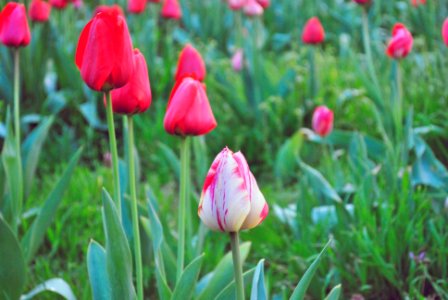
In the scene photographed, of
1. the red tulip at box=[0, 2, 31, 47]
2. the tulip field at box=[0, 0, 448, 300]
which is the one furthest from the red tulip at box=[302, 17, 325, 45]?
the red tulip at box=[0, 2, 31, 47]

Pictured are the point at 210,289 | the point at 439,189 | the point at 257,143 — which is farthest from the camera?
the point at 257,143

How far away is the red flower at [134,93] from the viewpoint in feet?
4.49

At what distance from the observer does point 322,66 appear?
13.0 ft

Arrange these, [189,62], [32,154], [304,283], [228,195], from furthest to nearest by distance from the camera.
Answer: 1. [32,154]
2. [189,62]
3. [304,283]
4. [228,195]

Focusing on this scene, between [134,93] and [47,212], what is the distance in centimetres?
61

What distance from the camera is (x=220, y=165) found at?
3.63 ft

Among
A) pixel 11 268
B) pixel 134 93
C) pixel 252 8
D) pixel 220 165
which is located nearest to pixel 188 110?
pixel 134 93

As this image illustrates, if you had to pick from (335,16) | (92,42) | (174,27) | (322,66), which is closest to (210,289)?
(92,42)

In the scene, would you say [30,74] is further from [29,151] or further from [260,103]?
[29,151]

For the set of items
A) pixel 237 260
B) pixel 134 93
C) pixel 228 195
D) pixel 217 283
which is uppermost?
pixel 134 93

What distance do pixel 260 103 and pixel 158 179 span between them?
61 cm

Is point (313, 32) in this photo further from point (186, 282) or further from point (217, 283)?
point (186, 282)

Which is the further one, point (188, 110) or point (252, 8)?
point (252, 8)

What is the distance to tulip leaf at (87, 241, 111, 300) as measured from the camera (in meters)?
1.47
